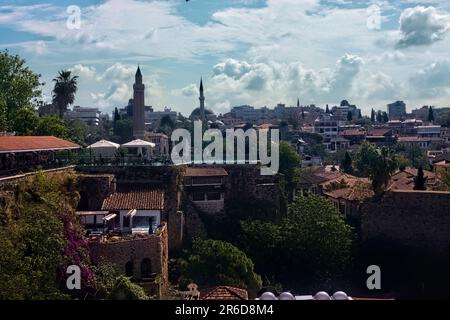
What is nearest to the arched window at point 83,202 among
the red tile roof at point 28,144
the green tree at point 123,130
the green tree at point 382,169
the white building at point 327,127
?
the red tile roof at point 28,144

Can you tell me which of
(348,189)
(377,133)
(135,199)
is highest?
(377,133)

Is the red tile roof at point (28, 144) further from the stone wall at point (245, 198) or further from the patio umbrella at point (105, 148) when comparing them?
the stone wall at point (245, 198)

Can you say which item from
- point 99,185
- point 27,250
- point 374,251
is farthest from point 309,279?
point 27,250

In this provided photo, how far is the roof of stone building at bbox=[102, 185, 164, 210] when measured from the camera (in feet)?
94.6

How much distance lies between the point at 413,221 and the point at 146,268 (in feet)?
47.9

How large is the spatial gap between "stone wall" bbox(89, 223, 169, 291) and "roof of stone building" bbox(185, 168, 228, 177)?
335 inches

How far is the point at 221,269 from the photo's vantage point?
2594 cm

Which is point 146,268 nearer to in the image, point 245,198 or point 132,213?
point 132,213

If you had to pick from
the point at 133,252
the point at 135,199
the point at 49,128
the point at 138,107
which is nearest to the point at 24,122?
the point at 49,128

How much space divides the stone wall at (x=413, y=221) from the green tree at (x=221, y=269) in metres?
9.23

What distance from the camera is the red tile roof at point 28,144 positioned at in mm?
25672

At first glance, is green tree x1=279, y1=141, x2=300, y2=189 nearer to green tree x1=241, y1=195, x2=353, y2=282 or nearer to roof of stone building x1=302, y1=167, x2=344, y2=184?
roof of stone building x1=302, y1=167, x2=344, y2=184

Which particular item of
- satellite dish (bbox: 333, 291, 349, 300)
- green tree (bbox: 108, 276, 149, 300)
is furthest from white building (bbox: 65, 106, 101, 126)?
satellite dish (bbox: 333, 291, 349, 300)
